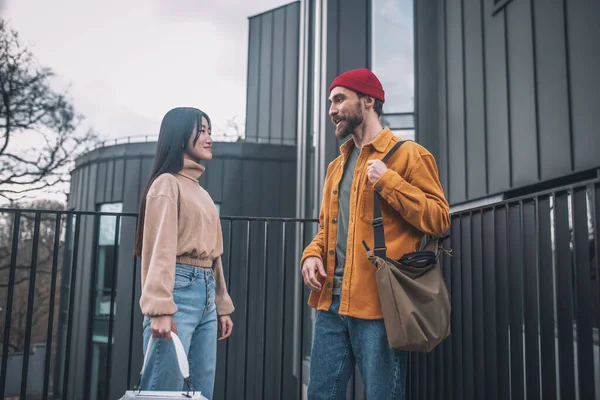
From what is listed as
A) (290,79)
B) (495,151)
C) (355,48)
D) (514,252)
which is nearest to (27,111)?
(290,79)

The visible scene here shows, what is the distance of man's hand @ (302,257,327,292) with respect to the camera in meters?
2.37

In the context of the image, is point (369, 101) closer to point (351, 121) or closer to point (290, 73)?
point (351, 121)

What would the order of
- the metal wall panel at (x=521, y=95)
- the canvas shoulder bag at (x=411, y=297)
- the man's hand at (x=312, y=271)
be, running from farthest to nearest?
the metal wall panel at (x=521, y=95)
the man's hand at (x=312, y=271)
the canvas shoulder bag at (x=411, y=297)

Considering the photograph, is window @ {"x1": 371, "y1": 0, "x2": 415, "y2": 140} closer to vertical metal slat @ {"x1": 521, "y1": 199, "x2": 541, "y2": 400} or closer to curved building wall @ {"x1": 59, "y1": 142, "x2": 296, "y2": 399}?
vertical metal slat @ {"x1": 521, "y1": 199, "x2": 541, "y2": 400}

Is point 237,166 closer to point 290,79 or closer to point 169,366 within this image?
point 290,79

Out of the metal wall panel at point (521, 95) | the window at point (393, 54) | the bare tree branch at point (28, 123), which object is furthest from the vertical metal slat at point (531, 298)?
the bare tree branch at point (28, 123)

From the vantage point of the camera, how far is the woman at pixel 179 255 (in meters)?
2.22

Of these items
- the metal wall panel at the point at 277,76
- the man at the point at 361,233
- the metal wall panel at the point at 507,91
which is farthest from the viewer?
the metal wall panel at the point at 277,76

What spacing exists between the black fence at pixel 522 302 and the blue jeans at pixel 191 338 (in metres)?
1.52

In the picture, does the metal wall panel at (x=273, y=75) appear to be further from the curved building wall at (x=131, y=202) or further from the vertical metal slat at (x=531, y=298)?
the vertical metal slat at (x=531, y=298)

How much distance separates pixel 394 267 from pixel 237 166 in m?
13.1

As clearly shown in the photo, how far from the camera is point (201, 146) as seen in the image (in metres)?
2.65

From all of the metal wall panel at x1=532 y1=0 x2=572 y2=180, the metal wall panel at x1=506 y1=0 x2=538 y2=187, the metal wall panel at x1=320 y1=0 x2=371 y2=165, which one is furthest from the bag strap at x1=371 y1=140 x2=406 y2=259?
the metal wall panel at x1=320 y1=0 x2=371 y2=165

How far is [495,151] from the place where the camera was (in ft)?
21.7
